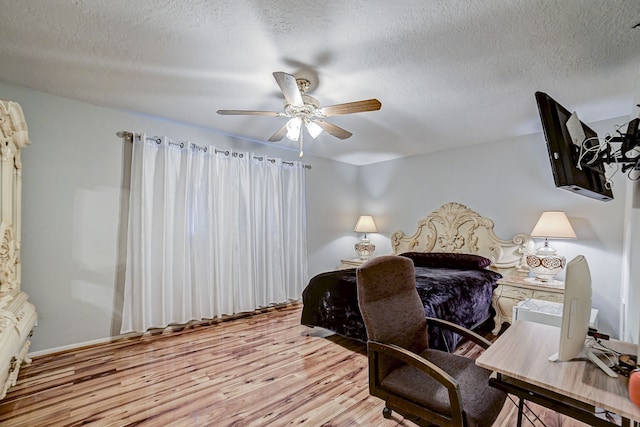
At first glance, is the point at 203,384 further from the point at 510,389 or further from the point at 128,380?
the point at 510,389

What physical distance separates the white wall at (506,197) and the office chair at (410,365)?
2613mm

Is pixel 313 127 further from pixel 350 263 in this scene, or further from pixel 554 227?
pixel 350 263

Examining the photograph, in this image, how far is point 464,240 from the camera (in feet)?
13.7

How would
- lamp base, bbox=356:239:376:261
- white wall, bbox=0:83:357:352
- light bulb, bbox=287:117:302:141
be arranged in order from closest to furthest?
light bulb, bbox=287:117:302:141
white wall, bbox=0:83:357:352
lamp base, bbox=356:239:376:261

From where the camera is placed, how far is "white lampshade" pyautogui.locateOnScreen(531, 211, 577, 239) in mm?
3082

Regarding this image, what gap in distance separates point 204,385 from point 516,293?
323 cm

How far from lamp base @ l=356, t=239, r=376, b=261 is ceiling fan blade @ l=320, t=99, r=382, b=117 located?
3.18 meters

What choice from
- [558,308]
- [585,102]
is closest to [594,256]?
[558,308]

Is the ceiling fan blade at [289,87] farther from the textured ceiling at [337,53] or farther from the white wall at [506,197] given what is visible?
the white wall at [506,197]

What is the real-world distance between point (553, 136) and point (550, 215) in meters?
2.35

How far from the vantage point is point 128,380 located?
7.61ft

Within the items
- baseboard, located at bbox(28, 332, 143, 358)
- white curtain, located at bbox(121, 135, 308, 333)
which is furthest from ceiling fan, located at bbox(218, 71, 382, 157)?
baseboard, located at bbox(28, 332, 143, 358)

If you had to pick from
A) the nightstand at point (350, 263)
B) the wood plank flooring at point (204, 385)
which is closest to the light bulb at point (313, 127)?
the wood plank flooring at point (204, 385)

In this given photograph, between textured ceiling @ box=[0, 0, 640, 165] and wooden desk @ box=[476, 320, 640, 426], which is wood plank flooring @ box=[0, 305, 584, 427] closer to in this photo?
wooden desk @ box=[476, 320, 640, 426]
